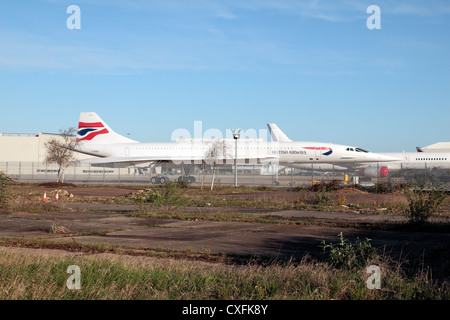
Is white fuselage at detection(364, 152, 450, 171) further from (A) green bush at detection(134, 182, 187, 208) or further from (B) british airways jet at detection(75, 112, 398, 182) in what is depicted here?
(A) green bush at detection(134, 182, 187, 208)

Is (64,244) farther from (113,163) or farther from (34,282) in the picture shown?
(113,163)

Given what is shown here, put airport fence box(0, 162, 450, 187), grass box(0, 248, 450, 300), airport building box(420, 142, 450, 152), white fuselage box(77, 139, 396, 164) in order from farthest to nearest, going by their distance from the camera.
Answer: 1. airport building box(420, 142, 450, 152)
2. white fuselage box(77, 139, 396, 164)
3. airport fence box(0, 162, 450, 187)
4. grass box(0, 248, 450, 300)

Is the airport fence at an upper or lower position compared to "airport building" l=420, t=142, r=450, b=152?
lower

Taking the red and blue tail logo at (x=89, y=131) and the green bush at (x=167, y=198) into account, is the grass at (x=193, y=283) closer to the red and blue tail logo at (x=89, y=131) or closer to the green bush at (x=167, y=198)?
the green bush at (x=167, y=198)

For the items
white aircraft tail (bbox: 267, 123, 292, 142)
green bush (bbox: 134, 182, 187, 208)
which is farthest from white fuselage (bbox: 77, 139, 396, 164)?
green bush (bbox: 134, 182, 187, 208)

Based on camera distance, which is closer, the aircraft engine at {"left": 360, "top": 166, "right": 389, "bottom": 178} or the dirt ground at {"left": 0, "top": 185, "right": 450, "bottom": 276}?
the dirt ground at {"left": 0, "top": 185, "right": 450, "bottom": 276}

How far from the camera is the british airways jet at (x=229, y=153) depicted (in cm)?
4781

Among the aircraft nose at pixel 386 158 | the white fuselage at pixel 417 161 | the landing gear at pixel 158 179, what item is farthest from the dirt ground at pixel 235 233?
the white fuselage at pixel 417 161

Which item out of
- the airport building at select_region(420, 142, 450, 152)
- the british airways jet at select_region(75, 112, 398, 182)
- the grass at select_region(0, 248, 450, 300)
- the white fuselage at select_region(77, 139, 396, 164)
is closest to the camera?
the grass at select_region(0, 248, 450, 300)

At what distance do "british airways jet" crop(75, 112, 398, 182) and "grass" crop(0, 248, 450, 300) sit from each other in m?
37.6

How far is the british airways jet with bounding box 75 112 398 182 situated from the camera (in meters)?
47.8

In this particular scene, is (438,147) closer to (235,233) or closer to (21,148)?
(21,148)

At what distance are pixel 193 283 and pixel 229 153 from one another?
4069cm

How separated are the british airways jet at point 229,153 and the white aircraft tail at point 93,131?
114cm
